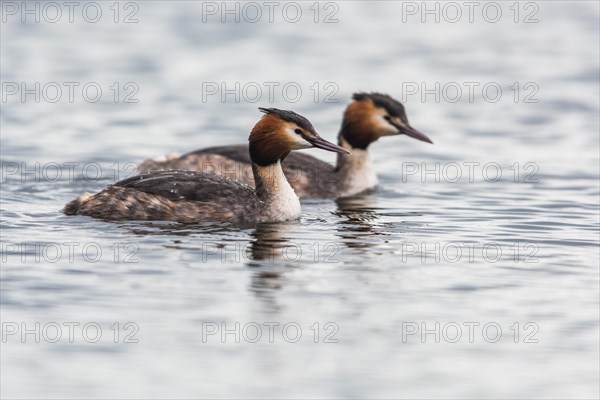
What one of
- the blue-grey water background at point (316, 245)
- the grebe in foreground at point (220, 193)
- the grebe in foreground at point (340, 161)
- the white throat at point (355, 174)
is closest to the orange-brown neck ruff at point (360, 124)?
the grebe in foreground at point (340, 161)

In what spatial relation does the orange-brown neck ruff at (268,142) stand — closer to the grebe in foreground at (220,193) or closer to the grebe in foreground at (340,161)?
the grebe in foreground at (220,193)

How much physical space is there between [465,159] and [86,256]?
25.8 feet

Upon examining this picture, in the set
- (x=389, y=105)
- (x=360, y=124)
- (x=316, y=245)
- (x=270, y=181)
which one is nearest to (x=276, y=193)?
(x=270, y=181)

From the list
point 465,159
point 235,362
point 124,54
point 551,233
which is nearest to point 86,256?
point 235,362

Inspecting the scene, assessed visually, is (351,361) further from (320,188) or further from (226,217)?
(320,188)

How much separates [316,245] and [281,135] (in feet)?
5.94

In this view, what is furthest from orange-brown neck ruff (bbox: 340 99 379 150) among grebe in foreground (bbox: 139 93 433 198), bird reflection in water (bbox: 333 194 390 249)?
bird reflection in water (bbox: 333 194 390 249)

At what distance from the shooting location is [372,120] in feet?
58.4

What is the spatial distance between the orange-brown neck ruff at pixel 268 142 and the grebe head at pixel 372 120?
280 cm

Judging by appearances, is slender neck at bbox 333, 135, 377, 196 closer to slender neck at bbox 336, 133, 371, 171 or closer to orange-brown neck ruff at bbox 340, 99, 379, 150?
slender neck at bbox 336, 133, 371, 171

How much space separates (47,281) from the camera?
38.4 feet

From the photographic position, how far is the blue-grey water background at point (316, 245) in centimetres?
973

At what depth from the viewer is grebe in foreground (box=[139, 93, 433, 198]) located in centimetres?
1730

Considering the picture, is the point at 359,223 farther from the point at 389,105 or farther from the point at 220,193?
the point at 389,105
